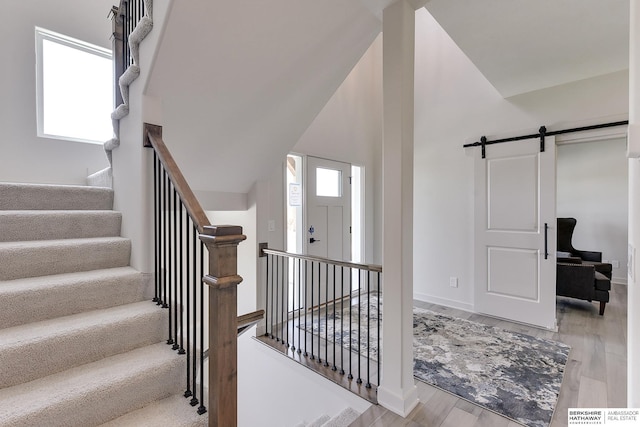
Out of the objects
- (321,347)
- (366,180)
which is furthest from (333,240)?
(321,347)

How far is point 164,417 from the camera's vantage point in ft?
4.09

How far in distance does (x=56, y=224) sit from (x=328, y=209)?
2.97 meters

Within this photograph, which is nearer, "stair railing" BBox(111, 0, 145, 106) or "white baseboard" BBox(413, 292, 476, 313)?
"stair railing" BBox(111, 0, 145, 106)

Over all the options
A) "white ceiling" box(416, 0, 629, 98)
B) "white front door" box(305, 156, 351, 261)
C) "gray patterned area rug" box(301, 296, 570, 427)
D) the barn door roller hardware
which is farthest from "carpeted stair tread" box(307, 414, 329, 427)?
the barn door roller hardware

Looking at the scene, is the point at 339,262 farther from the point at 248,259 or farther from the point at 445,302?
the point at 445,302

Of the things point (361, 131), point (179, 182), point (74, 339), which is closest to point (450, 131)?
point (361, 131)

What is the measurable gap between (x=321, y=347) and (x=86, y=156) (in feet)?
11.0

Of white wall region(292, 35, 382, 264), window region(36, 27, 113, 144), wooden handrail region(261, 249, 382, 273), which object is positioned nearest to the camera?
wooden handrail region(261, 249, 382, 273)

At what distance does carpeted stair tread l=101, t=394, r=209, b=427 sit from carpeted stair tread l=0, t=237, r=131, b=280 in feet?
2.95

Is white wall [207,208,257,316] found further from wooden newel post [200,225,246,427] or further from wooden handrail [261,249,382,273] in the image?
wooden newel post [200,225,246,427]

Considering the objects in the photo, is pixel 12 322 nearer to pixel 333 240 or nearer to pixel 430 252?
pixel 333 240

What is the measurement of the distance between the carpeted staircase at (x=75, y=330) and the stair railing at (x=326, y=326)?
124 centimetres

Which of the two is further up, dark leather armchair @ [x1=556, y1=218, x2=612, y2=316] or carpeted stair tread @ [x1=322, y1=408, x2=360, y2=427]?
dark leather armchair @ [x1=556, y1=218, x2=612, y2=316]

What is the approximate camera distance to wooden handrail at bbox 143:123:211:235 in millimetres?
1217
